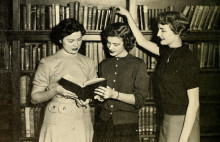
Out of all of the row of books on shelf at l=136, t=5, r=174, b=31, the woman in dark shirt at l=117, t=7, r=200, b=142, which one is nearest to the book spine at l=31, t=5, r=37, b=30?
the row of books on shelf at l=136, t=5, r=174, b=31

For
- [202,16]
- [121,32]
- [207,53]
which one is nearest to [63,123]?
[121,32]

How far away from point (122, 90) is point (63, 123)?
1.80 feet

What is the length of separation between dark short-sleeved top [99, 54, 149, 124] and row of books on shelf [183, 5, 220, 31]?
95 centimetres

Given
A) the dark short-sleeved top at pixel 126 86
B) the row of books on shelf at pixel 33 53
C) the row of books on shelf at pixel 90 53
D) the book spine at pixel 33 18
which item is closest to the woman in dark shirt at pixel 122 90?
the dark short-sleeved top at pixel 126 86

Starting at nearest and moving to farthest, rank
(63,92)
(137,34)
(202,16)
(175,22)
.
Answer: (63,92) < (175,22) < (137,34) < (202,16)

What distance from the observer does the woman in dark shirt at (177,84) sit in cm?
195

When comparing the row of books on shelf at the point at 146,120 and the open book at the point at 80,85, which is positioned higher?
the open book at the point at 80,85

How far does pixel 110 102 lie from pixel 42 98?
0.55 m

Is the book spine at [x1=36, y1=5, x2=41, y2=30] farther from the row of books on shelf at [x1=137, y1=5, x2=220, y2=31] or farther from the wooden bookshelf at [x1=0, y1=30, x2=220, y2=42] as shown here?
the row of books on shelf at [x1=137, y1=5, x2=220, y2=31]

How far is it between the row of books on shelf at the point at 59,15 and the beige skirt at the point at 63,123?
93 cm

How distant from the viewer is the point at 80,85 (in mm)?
1868

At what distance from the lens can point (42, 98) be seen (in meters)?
2.09

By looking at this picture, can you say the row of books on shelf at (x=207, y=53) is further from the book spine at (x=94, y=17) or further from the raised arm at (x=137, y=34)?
the book spine at (x=94, y=17)

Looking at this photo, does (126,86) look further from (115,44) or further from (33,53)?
(33,53)
